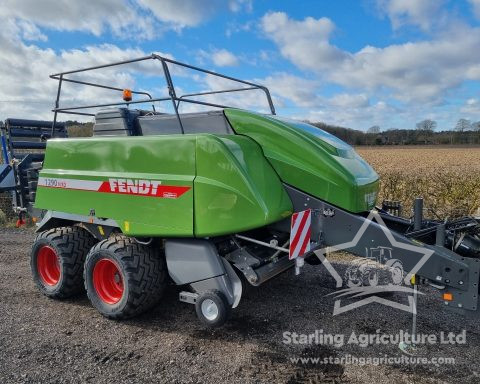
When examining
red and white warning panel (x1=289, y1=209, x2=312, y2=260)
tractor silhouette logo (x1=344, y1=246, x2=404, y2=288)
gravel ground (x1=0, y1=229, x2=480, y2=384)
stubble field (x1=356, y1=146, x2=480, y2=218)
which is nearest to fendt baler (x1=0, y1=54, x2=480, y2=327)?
red and white warning panel (x1=289, y1=209, x2=312, y2=260)

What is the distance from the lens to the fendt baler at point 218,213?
11.5 ft

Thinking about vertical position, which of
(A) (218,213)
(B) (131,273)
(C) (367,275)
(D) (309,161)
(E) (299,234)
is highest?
(D) (309,161)

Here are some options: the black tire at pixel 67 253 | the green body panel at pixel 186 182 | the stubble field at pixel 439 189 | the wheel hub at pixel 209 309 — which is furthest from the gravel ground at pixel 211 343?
the stubble field at pixel 439 189

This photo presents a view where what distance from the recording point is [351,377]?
315 cm

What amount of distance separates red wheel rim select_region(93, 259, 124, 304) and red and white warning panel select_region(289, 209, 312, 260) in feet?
6.01

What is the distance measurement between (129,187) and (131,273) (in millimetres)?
821

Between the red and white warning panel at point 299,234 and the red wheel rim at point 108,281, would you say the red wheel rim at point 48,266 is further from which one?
the red and white warning panel at point 299,234

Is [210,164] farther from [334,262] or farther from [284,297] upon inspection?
[334,262]

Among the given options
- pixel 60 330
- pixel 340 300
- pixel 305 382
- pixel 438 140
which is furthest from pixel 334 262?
pixel 438 140

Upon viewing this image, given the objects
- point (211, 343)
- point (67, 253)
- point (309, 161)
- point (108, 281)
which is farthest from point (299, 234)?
point (67, 253)

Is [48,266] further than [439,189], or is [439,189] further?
[439,189]

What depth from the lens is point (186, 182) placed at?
3676 mm

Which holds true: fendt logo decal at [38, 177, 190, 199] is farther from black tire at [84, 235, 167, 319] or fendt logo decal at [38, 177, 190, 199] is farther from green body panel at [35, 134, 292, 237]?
black tire at [84, 235, 167, 319]

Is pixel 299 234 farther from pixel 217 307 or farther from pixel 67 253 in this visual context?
pixel 67 253
